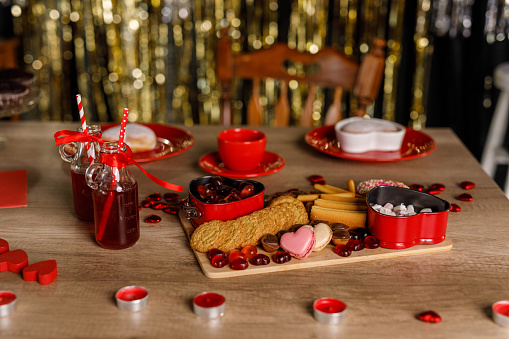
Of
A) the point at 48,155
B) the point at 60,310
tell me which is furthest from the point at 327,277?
the point at 48,155

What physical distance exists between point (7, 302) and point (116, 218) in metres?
0.20

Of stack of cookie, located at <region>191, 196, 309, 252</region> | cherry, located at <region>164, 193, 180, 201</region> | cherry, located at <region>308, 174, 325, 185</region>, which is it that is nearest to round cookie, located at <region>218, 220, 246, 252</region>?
stack of cookie, located at <region>191, 196, 309, 252</region>

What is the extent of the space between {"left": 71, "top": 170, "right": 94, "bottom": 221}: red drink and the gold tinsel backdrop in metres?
1.65

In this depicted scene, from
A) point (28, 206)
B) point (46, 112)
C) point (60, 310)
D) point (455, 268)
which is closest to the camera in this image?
point (60, 310)

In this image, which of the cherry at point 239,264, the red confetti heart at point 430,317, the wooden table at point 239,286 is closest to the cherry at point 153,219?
the wooden table at point 239,286

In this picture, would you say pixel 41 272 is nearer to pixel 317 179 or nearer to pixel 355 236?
pixel 355 236

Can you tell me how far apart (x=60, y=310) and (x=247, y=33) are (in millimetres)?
2070

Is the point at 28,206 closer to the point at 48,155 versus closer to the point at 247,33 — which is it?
the point at 48,155

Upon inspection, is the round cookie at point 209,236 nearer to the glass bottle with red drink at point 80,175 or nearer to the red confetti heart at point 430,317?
the glass bottle with red drink at point 80,175

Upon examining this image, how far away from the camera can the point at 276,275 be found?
0.84 meters

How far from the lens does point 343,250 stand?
0.88 m

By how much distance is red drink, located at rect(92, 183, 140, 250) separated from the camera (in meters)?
0.88

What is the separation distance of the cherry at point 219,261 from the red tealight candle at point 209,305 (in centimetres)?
7

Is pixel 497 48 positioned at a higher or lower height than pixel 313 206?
higher
